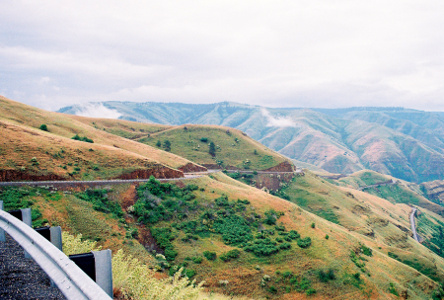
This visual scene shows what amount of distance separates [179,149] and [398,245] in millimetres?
93159

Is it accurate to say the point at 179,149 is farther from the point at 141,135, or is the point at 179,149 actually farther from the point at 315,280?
the point at 315,280

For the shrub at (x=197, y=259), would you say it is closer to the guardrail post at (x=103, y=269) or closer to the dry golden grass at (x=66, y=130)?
the guardrail post at (x=103, y=269)

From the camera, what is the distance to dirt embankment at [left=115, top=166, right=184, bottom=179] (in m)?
54.2

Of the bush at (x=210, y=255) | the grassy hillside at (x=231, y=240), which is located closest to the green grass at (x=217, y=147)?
the grassy hillside at (x=231, y=240)

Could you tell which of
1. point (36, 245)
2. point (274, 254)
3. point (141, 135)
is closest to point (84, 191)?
point (274, 254)

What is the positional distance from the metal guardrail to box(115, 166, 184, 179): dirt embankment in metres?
43.2

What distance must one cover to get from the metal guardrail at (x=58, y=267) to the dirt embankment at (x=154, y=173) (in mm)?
43177

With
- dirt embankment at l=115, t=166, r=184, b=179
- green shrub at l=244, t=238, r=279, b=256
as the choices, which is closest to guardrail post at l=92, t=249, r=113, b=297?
green shrub at l=244, t=238, r=279, b=256

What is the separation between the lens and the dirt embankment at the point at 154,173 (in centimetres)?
5416

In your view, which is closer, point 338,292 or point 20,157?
point 338,292

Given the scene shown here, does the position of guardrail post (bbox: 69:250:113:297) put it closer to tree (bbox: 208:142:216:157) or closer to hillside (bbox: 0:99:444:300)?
hillside (bbox: 0:99:444:300)

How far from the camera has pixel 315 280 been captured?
1617 inches

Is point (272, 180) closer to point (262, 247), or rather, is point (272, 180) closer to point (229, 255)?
point (262, 247)

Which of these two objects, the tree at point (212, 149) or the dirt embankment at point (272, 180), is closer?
the dirt embankment at point (272, 180)
